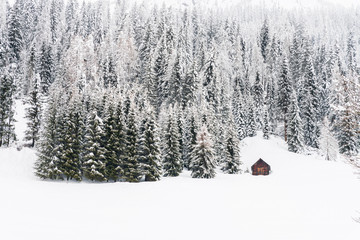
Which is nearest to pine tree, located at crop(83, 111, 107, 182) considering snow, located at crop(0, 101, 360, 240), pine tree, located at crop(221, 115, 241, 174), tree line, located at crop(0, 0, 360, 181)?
tree line, located at crop(0, 0, 360, 181)

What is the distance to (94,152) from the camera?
3475 cm

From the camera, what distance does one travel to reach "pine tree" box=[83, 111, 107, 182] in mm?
33578

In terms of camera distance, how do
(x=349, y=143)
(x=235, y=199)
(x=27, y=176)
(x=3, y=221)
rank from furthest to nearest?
(x=349, y=143), (x=27, y=176), (x=235, y=199), (x=3, y=221)

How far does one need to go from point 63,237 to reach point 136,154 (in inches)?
951

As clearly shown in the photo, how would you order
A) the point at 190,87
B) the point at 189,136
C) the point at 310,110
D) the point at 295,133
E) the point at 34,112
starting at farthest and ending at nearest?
the point at 310,110 → the point at 190,87 → the point at 295,133 → the point at 189,136 → the point at 34,112

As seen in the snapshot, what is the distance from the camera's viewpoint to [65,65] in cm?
6756

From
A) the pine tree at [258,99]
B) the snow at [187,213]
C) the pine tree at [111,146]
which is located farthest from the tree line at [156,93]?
the snow at [187,213]

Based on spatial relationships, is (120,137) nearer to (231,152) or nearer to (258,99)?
(231,152)

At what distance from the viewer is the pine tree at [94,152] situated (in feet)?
110

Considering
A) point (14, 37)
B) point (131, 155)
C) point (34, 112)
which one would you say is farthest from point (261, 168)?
point (14, 37)

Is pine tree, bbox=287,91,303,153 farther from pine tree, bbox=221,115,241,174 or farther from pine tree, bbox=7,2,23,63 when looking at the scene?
pine tree, bbox=7,2,23,63

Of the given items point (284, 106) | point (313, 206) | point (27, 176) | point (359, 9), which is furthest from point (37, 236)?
point (359, 9)

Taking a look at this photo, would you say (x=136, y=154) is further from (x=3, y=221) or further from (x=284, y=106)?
(x=284, y=106)

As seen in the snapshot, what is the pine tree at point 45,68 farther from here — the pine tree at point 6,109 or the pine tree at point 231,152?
the pine tree at point 231,152
